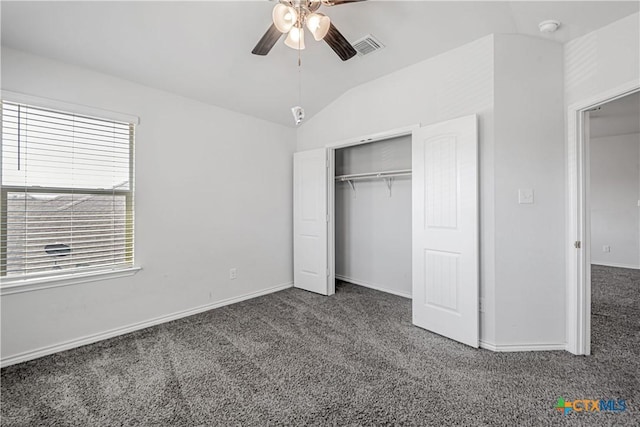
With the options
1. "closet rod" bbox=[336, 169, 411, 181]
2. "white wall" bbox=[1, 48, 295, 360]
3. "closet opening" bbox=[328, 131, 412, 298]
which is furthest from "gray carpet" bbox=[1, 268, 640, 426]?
"closet rod" bbox=[336, 169, 411, 181]

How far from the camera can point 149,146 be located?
9.61 feet

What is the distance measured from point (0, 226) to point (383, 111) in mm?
3617

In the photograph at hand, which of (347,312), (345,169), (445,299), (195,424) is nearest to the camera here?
(195,424)

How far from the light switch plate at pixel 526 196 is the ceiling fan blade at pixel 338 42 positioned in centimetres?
180

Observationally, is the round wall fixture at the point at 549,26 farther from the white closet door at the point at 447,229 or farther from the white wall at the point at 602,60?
the white closet door at the point at 447,229

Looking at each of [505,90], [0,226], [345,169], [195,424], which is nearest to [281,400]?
[195,424]

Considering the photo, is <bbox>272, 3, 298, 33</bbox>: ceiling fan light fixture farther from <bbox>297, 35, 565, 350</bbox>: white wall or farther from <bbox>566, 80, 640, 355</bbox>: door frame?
<bbox>566, 80, 640, 355</bbox>: door frame

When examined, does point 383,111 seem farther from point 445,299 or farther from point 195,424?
point 195,424

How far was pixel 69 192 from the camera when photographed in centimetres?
252

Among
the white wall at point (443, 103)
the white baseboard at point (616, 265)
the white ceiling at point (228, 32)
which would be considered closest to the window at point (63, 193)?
the white ceiling at point (228, 32)

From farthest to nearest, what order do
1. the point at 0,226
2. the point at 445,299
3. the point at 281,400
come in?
the point at 445,299 → the point at 0,226 → the point at 281,400

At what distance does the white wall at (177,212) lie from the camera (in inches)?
93.4

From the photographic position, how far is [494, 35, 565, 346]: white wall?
2365 mm

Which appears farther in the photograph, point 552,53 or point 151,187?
point 151,187
